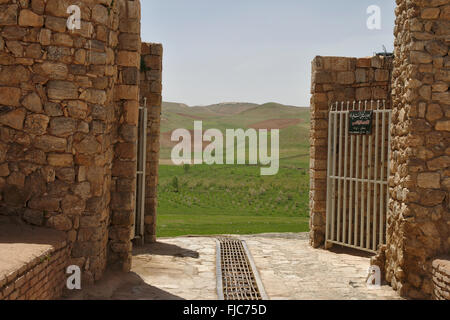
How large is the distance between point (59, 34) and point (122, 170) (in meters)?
2.04

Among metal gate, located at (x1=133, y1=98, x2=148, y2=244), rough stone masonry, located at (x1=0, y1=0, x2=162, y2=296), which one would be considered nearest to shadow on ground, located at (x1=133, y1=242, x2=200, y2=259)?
metal gate, located at (x1=133, y1=98, x2=148, y2=244)

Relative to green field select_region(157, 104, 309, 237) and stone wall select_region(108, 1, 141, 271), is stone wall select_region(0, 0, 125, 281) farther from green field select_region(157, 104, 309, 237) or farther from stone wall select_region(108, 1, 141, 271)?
green field select_region(157, 104, 309, 237)

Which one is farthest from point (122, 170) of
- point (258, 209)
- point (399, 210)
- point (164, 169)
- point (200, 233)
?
point (164, 169)

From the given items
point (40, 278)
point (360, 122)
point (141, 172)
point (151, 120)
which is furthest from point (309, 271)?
point (40, 278)

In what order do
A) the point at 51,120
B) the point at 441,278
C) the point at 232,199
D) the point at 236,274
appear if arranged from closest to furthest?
the point at 441,278, the point at 51,120, the point at 236,274, the point at 232,199

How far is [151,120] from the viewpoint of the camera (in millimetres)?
9469

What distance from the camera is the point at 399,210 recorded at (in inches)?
256

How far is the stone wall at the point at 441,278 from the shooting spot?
17.9ft

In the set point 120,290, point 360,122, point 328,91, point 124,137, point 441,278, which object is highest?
point 328,91

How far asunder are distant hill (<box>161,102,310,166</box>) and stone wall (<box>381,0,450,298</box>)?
99.2 feet

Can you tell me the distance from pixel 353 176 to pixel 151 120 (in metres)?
4.24

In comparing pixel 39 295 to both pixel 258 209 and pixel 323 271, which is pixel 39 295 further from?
pixel 258 209

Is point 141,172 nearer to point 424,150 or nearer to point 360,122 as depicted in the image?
point 360,122

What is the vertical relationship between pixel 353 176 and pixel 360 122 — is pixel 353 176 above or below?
below
